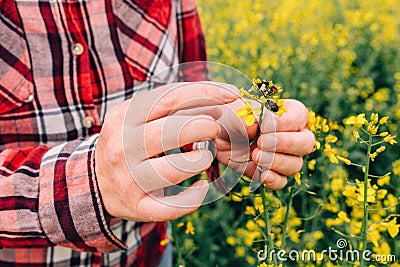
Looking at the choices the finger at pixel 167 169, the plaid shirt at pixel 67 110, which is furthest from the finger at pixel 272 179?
the plaid shirt at pixel 67 110

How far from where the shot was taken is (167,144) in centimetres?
81

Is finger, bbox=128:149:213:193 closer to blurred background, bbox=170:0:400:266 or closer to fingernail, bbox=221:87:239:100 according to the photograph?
fingernail, bbox=221:87:239:100

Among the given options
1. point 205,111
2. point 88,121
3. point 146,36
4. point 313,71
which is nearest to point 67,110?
point 88,121

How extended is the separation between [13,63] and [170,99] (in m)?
0.46

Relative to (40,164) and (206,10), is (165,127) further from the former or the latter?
(206,10)

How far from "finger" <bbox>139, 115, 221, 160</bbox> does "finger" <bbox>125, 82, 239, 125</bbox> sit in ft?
0.05

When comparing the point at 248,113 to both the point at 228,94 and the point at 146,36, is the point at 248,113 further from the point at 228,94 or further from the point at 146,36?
the point at 146,36

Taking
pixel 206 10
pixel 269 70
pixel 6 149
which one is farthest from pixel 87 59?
pixel 206 10

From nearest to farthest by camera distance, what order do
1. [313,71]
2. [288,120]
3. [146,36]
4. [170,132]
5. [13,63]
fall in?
1. [170,132]
2. [288,120]
3. [13,63]
4. [146,36]
5. [313,71]

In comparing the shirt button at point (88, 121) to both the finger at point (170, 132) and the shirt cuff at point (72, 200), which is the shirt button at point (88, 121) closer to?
the shirt cuff at point (72, 200)

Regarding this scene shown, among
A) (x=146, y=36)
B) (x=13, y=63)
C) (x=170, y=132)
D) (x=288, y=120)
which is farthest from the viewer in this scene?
(x=146, y=36)

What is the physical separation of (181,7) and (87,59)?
1.16 feet

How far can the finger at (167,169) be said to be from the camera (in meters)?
0.81

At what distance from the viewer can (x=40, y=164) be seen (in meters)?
1.01
